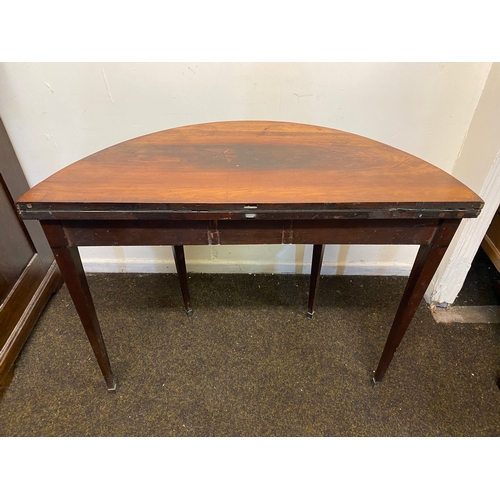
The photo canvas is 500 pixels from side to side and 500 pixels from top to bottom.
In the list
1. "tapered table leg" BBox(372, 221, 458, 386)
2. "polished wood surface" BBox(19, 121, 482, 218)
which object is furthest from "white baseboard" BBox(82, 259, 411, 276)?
"polished wood surface" BBox(19, 121, 482, 218)

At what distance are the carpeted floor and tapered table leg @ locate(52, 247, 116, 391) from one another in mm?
195

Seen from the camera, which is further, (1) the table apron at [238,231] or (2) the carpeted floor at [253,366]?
(2) the carpeted floor at [253,366]

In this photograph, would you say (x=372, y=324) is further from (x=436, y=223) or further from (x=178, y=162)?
(x=178, y=162)

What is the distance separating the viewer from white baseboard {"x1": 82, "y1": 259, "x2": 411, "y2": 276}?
146 centimetres

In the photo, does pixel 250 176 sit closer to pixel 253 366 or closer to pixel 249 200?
pixel 249 200

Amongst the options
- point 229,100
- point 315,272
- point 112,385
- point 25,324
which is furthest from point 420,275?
point 25,324

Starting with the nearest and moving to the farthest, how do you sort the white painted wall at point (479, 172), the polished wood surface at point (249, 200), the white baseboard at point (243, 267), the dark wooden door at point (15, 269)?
the polished wood surface at point (249, 200) → the white painted wall at point (479, 172) → the dark wooden door at point (15, 269) → the white baseboard at point (243, 267)

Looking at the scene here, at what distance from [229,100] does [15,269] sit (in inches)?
34.9

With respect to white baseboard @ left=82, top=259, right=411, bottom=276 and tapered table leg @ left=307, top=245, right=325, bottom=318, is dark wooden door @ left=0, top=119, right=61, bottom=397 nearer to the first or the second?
white baseboard @ left=82, top=259, right=411, bottom=276

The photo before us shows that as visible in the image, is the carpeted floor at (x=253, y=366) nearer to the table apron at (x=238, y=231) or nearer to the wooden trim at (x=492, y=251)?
the wooden trim at (x=492, y=251)

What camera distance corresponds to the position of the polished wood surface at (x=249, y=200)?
68 cm

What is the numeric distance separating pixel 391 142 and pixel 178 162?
718 mm

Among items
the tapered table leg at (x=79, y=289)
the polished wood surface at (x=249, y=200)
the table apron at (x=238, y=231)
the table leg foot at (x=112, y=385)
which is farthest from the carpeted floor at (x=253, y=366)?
the table apron at (x=238, y=231)

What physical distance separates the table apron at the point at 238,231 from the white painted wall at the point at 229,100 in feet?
1.72
